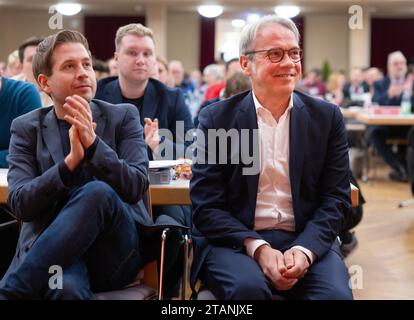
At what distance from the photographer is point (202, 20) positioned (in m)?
18.5

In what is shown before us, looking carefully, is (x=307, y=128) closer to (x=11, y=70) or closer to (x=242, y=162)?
(x=242, y=162)

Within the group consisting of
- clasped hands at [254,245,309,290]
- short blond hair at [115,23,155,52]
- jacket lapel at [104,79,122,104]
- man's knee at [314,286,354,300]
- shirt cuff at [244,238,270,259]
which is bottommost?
man's knee at [314,286,354,300]

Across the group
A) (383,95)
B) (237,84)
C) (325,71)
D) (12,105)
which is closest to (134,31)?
(237,84)

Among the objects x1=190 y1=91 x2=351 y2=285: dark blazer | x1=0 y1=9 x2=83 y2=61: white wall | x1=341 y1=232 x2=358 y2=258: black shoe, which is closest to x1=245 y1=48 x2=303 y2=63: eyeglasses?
x1=190 y1=91 x2=351 y2=285: dark blazer

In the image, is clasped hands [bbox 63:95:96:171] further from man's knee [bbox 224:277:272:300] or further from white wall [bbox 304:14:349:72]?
white wall [bbox 304:14:349:72]

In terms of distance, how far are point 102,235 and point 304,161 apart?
0.74 metres

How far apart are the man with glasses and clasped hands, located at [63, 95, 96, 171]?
16.3 inches

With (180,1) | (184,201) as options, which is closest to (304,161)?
(184,201)

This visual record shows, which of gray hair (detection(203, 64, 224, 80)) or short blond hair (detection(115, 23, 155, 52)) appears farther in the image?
gray hair (detection(203, 64, 224, 80))

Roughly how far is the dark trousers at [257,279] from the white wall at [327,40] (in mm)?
16879

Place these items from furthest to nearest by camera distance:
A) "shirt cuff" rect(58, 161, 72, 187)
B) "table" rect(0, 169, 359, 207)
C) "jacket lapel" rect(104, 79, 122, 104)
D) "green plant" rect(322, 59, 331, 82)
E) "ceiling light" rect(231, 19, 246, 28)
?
"ceiling light" rect(231, 19, 246, 28)
"green plant" rect(322, 59, 331, 82)
"jacket lapel" rect(104, 79, 122, 104)
"table" rect(0, 169, 359, 207)
"shirt cuff" rect(58, 161, 72, 187)

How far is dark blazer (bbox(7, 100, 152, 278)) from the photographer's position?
6.89ft

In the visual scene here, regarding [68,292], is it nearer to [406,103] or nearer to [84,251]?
[84,251]

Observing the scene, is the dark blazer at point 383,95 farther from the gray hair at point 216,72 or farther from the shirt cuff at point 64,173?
the shirt cuff at point 64,173
